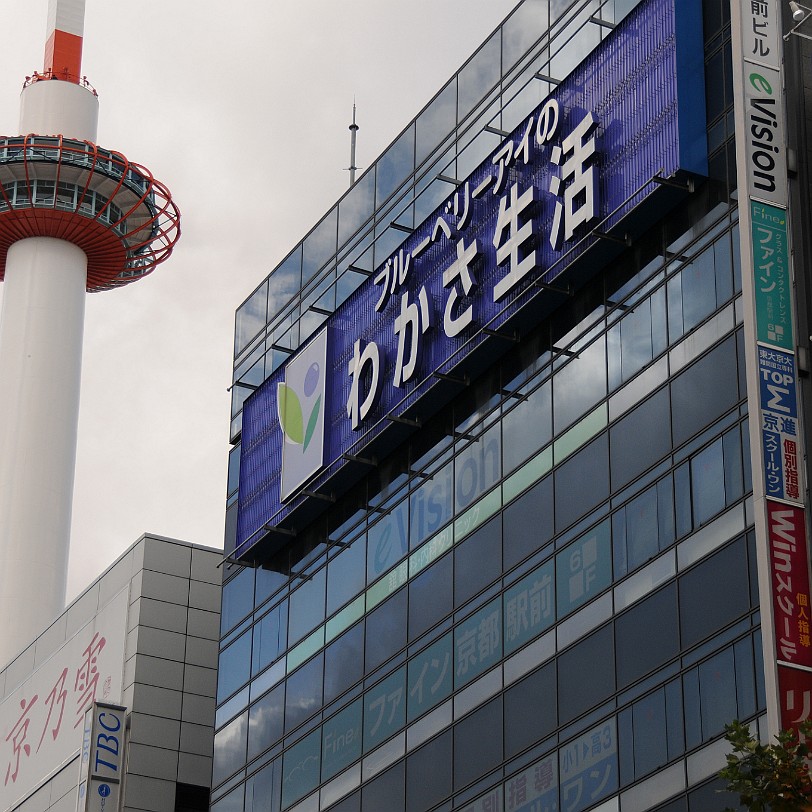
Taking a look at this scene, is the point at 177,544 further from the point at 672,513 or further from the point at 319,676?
the point at 672,513

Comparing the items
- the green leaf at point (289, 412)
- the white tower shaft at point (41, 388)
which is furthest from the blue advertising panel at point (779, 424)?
the white tower shaft at point (41, 388)

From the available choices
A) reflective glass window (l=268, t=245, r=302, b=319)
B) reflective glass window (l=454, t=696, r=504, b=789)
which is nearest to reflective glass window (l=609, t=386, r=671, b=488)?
reflective glass window (l=454, t=696, r=504, b=789)

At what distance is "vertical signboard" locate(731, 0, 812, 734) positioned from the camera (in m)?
29.0

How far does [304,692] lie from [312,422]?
738cm

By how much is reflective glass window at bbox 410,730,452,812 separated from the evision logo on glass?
1004 centimetres

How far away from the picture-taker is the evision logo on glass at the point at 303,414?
159 ft

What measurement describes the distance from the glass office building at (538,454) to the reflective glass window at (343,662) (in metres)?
0.09

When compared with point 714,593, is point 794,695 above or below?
below

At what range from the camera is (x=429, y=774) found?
3984 cm

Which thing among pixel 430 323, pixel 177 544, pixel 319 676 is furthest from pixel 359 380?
pixel 177 544

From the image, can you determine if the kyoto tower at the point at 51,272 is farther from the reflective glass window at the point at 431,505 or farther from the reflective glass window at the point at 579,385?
the reflective glass window at the point at 579,385

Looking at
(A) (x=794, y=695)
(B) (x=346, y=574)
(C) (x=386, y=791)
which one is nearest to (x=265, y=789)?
(B) (x=346, y=574)

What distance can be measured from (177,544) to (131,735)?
21.1 feet

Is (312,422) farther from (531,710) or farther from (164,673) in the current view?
(531,710)
